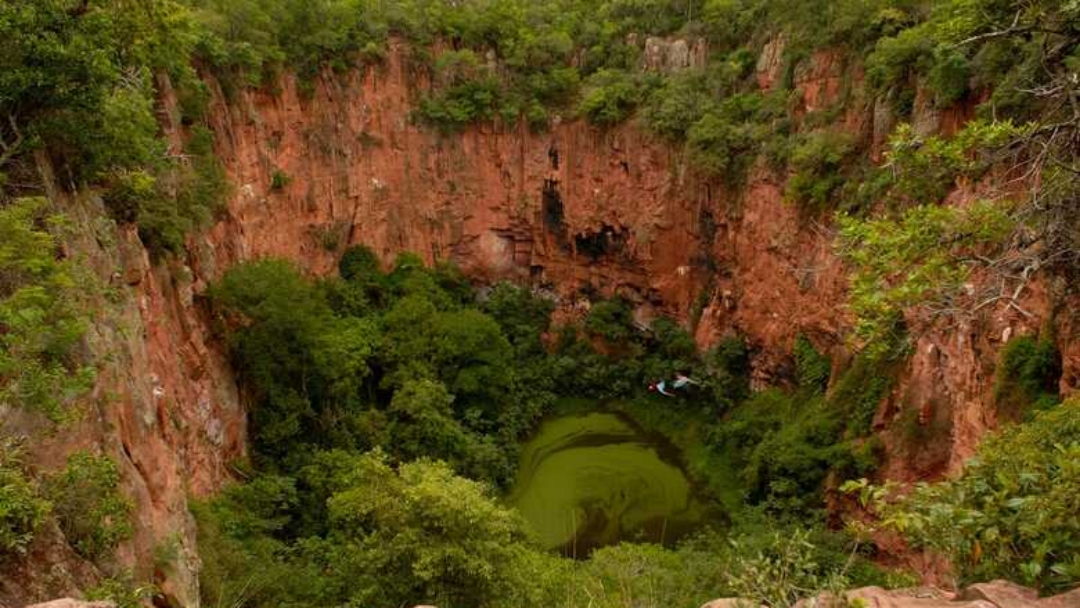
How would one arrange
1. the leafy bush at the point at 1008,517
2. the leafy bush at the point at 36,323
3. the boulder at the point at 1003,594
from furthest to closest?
the leafy bush at the point at 36,323, the boulder at the point at 1003,594, the leafy bush at the point at 1008,517

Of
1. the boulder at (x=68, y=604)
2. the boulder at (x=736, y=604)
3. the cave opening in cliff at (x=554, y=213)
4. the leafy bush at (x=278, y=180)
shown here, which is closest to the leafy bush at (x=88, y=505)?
the boulder at (x=68, y=604)

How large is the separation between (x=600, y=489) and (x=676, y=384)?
515 cm

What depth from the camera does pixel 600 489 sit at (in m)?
21.6

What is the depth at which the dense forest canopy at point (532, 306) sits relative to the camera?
21.4 ft

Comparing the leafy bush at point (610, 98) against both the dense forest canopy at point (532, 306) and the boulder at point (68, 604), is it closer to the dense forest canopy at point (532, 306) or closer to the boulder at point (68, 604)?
the dense forest canopy at point (532, 306)

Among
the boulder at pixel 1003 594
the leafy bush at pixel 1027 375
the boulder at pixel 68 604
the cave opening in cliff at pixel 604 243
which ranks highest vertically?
the boulder at pixel 1003 594

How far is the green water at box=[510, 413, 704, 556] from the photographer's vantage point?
66.3 ft

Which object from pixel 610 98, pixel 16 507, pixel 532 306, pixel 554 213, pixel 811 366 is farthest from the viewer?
pixel 554 213

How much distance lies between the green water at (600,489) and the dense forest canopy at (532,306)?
104cm

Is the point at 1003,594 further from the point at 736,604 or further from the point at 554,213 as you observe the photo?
the point at 554,213

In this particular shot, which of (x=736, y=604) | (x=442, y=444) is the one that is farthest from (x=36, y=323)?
(x=442, y=444)

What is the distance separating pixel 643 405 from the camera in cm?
2570

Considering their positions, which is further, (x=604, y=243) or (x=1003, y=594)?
(x=604, y=243)

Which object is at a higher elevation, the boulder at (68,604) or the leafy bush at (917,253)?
the leafy bush at (917,253)
